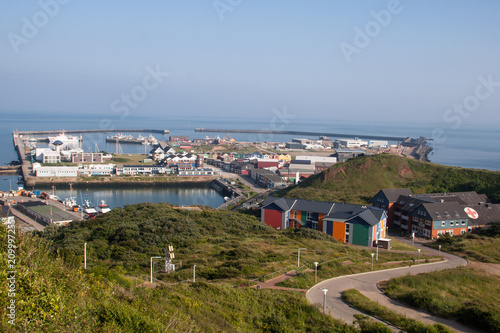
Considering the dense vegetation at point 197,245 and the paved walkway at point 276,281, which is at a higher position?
the paved walkway at point 276,281

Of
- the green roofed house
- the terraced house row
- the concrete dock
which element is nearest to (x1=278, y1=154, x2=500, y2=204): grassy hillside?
the terraced house row

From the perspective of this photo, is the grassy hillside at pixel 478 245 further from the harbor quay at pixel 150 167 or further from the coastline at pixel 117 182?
the coastline at pixel 117 182

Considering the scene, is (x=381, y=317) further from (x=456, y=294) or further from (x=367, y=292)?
(x=456, y=294)

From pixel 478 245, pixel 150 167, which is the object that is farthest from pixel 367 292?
pixel 150 167

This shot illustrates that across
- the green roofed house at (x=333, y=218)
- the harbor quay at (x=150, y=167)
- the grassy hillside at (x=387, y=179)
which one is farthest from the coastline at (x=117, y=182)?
the green roofed house at (x=333, y=218)

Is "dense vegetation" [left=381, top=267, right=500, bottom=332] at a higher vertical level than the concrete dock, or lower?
higher

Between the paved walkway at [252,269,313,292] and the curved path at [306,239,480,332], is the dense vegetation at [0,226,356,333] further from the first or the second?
the paved walkway at [252,269,313,292]

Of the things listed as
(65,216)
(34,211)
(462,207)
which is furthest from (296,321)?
(34,211)
